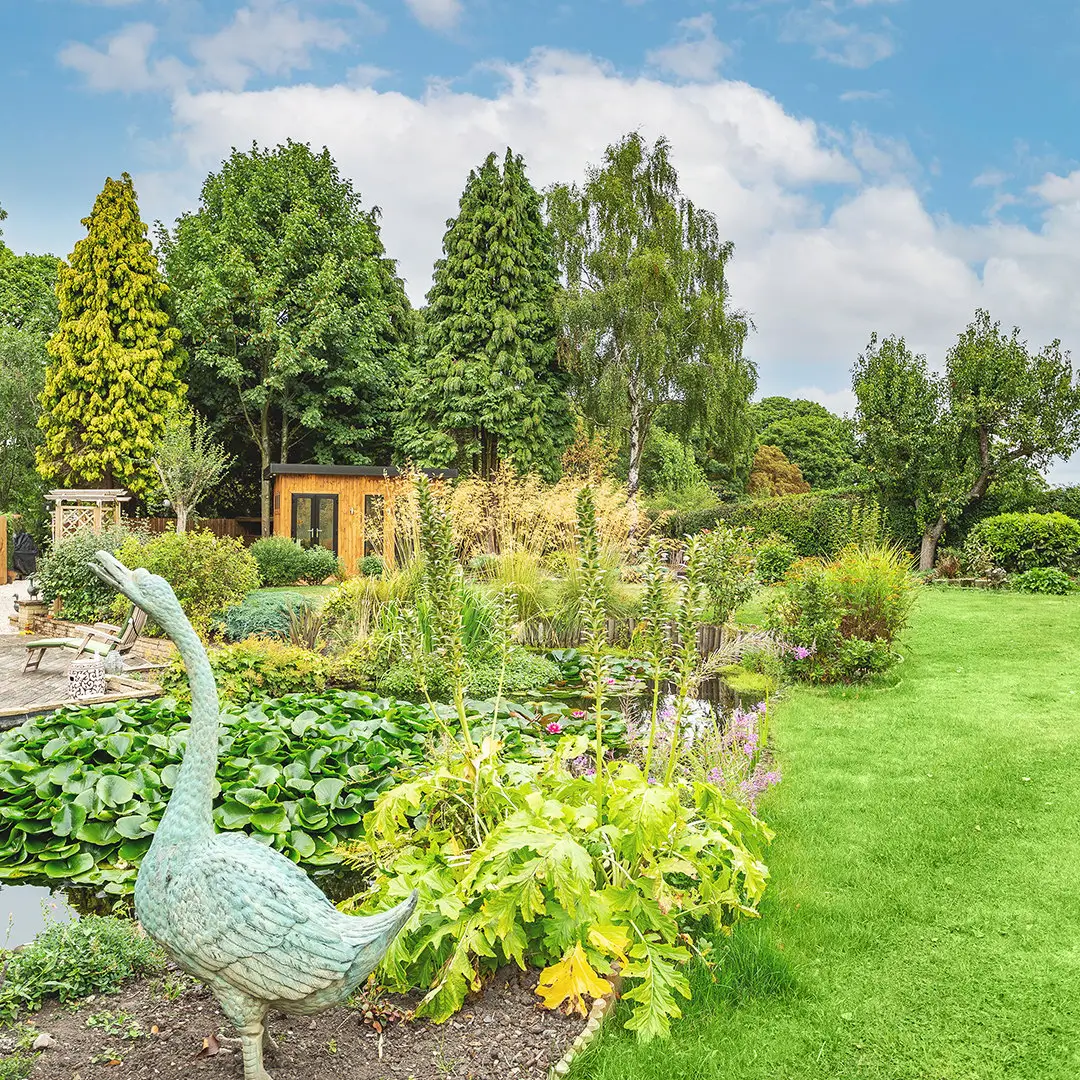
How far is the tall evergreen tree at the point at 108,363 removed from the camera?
65.6 ft

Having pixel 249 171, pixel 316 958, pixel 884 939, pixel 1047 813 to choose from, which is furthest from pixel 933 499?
pixel 249 171

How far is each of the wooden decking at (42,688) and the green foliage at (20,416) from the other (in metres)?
16.6

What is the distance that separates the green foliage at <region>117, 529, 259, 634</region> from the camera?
9.68m

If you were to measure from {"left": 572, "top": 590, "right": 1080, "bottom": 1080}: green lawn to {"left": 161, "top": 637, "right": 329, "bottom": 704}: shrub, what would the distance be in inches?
166

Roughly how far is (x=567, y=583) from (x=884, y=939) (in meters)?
7.03

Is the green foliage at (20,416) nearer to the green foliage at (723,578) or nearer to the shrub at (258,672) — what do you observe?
the shrub at (258,672)

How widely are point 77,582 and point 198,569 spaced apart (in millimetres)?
3361

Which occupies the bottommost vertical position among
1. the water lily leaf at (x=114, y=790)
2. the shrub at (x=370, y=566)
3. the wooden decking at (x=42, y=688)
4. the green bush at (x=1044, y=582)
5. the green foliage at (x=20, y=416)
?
the wooden decking at (x=42, y=688)

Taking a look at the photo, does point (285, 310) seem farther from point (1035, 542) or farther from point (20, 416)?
point (1035, 542)

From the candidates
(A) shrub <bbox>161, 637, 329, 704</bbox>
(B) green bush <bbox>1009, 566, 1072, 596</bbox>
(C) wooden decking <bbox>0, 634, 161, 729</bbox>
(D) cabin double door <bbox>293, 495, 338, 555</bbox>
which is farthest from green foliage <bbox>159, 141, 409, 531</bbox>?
(B) green bush <bbox>1009, 566, 1072, 596</bbox>

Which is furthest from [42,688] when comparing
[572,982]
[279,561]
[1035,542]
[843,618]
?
[1035,542]

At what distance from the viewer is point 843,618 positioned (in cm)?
867

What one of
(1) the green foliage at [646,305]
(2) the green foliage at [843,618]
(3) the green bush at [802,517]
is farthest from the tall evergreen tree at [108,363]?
(2) the green foliage at [843,618]

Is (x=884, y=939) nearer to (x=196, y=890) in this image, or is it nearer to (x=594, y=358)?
(x=196, y=890)
